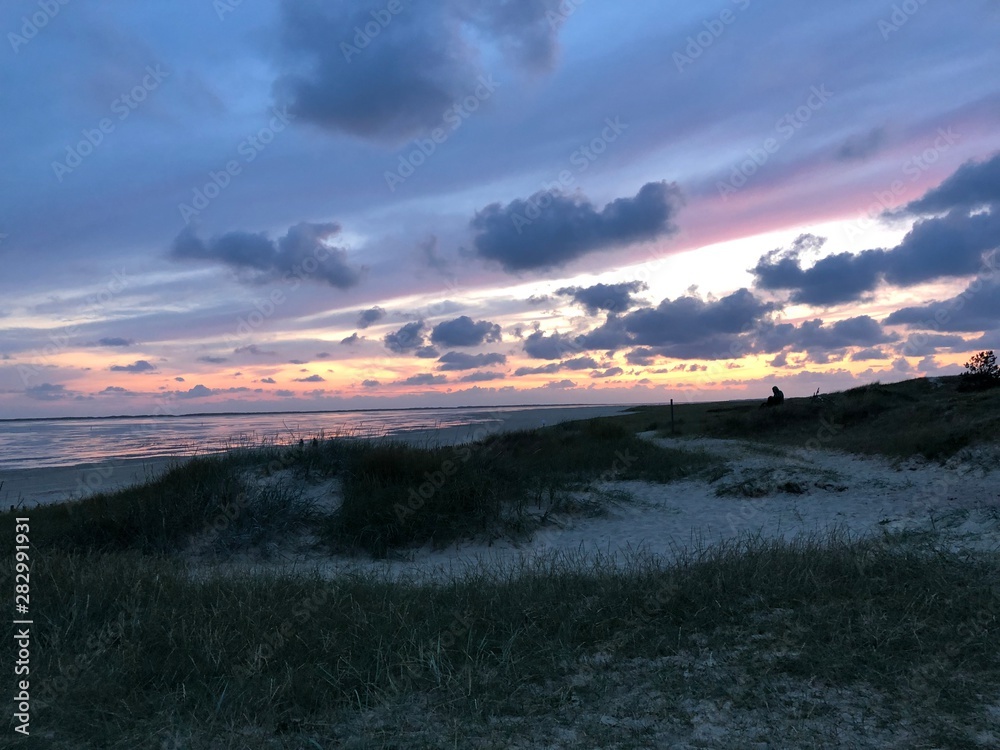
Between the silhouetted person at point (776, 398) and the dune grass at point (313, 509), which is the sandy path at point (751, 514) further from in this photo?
the silhouetted person at point (776, 398)

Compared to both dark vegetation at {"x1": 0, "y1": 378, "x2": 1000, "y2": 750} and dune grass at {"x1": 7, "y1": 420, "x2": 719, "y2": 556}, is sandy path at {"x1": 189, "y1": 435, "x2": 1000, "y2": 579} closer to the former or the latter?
dune grass at {"x1": 7, "y1": 420, "x2": 719, "y2": 556}

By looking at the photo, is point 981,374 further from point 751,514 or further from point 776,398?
point 751,514

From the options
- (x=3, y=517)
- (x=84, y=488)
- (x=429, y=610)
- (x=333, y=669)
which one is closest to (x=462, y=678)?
(x=333, y=669)


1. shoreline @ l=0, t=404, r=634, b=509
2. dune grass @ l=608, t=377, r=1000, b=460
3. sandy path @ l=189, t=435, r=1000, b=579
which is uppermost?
dune grass @ l=608, t=377, r=1000, b=460

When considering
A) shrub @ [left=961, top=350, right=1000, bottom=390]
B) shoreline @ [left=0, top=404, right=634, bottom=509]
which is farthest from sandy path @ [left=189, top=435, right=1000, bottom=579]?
shrub @ [left=961, top=350, right=1000, bottom=390]

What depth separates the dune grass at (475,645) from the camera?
372cm

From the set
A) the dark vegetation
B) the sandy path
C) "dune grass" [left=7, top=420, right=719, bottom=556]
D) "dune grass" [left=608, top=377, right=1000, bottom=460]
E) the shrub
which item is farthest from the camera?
the shrub

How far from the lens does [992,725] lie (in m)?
3.45

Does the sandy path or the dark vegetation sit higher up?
the dark vegetation

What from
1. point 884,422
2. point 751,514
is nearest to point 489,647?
point 751,514

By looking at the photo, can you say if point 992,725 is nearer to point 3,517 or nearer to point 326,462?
point 326,462

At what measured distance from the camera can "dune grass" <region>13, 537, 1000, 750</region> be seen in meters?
3.72

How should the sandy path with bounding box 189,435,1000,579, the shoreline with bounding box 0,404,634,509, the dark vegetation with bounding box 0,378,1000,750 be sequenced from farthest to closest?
the shoreline with bounding box 0,404,634,509, the sandy path with bounding box 189,435,1000,579, the dark vegetation with bounding box 0,378,1000,750

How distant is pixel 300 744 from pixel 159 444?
1375 inches
